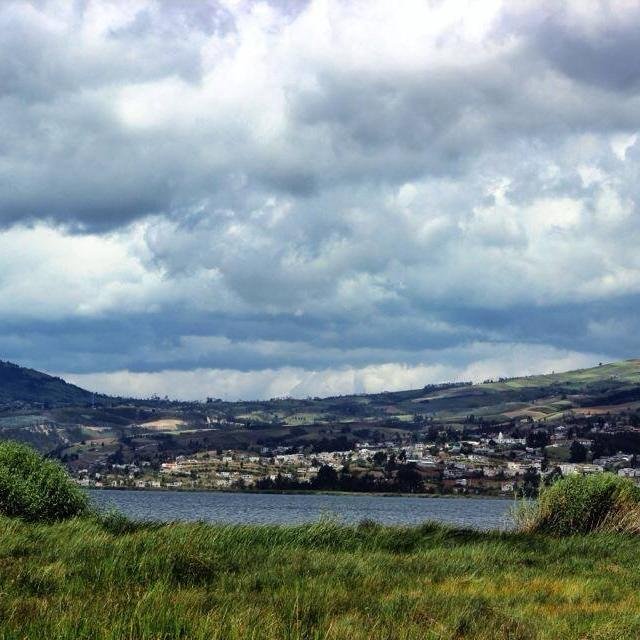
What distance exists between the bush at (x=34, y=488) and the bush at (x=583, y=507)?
2379 cm

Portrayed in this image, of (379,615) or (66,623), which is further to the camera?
(379,615)

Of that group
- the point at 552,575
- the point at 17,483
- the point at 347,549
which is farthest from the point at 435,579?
the point at 17,483

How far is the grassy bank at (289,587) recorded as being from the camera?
47.3 ft

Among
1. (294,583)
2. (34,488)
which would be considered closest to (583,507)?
(34,488)

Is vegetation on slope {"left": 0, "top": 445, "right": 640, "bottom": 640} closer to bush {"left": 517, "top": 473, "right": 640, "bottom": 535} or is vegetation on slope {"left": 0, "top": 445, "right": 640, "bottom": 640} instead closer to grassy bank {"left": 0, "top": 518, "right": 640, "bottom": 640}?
grassy bank {"left": 0, "top": 518, "right": 640, "bottom": 640}

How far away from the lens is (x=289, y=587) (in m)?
20.4

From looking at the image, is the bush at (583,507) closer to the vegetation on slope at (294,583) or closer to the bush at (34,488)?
the vegetation on slope at (294,583)

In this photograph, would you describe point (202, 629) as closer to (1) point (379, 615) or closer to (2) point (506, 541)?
(1) point (379, 615)

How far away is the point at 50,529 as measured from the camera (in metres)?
27.7

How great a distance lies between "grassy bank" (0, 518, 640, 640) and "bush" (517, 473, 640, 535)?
464 inches

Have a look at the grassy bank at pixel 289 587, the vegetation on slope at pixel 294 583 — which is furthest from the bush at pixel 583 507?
the grassy bank at pixel 289 587

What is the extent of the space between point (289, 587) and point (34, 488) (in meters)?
16.4

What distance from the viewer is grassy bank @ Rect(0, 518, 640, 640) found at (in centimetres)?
1442

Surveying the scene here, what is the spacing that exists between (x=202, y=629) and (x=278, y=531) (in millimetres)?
19837
